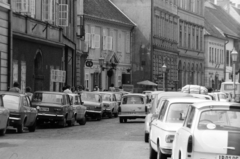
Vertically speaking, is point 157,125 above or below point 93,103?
below

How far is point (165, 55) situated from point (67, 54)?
32183mm

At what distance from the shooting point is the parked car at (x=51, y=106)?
33.1m

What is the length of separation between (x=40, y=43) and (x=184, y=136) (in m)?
31.0

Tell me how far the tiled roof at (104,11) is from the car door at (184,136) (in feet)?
172

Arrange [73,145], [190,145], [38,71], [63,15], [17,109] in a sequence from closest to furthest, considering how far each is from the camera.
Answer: [190,145] → [73,145] → [17,109] → [38,71] → [63,15]

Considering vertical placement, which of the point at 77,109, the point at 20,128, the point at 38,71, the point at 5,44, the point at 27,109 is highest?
the point at 5,44

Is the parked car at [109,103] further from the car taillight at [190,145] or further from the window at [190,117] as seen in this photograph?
the car taillight at [190,145]

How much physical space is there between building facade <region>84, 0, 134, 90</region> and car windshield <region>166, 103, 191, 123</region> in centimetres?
4483

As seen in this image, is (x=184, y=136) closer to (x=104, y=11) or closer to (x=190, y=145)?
(x=190, y=145)

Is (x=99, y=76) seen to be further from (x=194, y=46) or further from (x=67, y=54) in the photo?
(x=194, y=46)

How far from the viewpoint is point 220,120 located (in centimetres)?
1458

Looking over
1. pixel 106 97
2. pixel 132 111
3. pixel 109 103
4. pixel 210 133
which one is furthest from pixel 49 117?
pixel 210 133

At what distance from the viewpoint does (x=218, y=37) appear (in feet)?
343

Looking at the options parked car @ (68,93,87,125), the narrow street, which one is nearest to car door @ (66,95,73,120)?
parked car @ (68,93,87,125)
